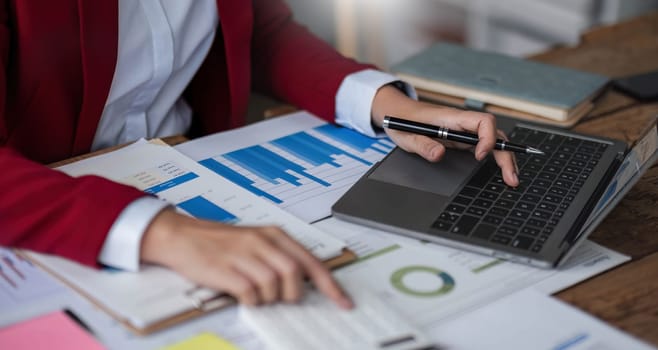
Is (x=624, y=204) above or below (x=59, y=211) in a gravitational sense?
above

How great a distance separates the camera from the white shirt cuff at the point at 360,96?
4.21ft

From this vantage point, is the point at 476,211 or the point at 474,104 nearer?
the point at 476,211

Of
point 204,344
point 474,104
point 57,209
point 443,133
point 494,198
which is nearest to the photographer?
point 204,344

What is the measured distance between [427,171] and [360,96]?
0.25 meters

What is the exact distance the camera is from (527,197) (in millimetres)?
1023

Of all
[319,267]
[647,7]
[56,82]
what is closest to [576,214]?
[319,267]

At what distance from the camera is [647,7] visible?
8.99 feet

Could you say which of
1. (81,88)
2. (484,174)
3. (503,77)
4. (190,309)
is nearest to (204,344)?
(190,309)

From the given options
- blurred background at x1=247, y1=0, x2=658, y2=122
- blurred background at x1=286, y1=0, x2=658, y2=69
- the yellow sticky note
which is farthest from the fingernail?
blurred background at x1=286, y1=0, x2=658, y2=69

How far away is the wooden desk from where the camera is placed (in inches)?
33.8

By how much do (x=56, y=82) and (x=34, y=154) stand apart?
0.40ft

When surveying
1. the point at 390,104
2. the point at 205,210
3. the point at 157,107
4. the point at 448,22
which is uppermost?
the point at 448,22

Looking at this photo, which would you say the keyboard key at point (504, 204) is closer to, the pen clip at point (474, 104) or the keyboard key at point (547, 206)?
the keyboard key at point (547, 206)

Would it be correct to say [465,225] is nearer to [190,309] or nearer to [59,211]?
[190,309]
